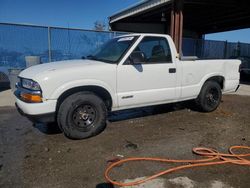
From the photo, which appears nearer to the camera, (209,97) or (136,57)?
(136,57)

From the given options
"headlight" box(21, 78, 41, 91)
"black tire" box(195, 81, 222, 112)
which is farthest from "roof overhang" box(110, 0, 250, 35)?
"headlight" box(21, 78, 41, 91)

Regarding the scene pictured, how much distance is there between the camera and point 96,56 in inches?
199

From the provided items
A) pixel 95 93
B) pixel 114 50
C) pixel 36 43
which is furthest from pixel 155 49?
pixel 36 43

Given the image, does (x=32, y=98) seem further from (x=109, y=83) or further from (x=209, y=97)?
(x=209, y=97)

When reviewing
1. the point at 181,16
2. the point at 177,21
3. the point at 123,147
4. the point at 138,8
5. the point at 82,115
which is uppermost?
the point at 138,8

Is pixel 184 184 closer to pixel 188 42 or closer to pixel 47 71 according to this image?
pixel 47 71

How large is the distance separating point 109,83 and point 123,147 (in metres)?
1.21

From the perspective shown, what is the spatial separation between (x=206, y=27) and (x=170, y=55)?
55.9 ft

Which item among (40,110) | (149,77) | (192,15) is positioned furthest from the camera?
(192,15)

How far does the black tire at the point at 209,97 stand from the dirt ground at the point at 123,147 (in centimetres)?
19

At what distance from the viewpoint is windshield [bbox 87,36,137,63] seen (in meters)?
4.60

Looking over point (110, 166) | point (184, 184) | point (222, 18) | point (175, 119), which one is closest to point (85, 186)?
point (110, 166)

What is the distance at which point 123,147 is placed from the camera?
154 inches

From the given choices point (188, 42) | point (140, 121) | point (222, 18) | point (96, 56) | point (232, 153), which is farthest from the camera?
point (222, 18)
